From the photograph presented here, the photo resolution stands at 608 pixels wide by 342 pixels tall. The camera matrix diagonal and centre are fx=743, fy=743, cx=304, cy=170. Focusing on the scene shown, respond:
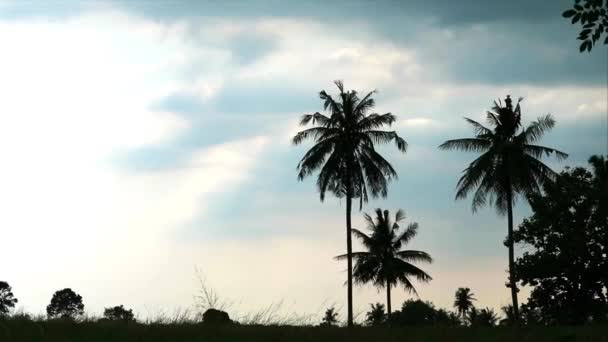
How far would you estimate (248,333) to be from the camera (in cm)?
1100

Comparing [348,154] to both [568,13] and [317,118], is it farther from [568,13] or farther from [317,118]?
[568,13]

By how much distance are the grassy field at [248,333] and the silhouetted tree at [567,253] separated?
33071 mm

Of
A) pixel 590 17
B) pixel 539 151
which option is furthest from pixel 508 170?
pixel 590 17

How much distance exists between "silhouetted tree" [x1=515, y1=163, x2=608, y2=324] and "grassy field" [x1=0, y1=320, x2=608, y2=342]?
33.1m

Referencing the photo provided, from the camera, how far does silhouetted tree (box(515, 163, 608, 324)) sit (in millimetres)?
43312

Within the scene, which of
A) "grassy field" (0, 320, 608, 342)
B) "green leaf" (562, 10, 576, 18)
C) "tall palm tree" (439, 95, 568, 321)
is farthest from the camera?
"tall palm tree" (439, 95, 568, 321)

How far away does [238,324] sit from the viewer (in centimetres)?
1213

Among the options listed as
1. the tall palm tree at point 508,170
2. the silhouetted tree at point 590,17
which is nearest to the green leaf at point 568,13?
the silhouetted tree at point 590,17

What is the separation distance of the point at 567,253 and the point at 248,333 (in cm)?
3622

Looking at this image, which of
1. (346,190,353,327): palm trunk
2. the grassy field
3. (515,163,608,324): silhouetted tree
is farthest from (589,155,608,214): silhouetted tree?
the grassy field

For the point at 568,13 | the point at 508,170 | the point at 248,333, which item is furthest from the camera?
the point at 508,170

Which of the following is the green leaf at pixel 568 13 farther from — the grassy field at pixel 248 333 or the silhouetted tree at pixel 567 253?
the silhouetted tree at pixel 567 253

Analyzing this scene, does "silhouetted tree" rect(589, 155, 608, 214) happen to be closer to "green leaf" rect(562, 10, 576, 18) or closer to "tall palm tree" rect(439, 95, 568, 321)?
"tall palm tree" rect(439, 95, 568, 321)

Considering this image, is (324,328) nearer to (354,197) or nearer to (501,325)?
(501,325)
